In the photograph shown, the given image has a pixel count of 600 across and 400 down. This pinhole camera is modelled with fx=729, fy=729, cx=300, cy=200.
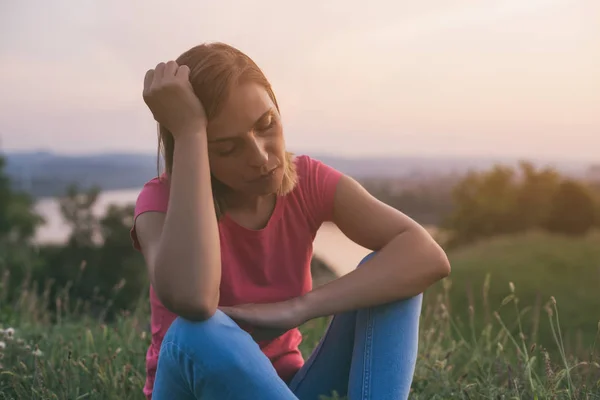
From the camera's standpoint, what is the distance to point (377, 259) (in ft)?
8.39

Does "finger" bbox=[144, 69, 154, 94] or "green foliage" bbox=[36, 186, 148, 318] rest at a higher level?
"finger" bbox=[144, 69, 154, 94]

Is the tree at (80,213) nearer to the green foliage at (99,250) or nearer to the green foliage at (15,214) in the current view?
the green foliage at (99,250)

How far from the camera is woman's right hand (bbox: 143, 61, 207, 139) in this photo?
2.30 m

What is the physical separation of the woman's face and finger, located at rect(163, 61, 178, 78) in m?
0.20

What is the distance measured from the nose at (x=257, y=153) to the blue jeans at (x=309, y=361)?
19.8 inches

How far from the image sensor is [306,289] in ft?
8.96

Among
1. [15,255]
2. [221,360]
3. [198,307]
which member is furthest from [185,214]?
[15,255]

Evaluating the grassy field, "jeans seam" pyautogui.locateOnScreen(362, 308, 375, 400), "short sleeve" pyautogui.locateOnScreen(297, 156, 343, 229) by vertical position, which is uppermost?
"short sleeve" pyautogui.locateOnScreen(297, 156, 343, 229)

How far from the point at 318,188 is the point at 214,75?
61 centimetres

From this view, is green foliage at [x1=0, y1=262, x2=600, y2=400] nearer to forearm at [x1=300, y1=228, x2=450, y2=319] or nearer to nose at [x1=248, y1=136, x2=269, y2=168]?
forearm at [x1=300, y1=228, x2=450, y2=319]

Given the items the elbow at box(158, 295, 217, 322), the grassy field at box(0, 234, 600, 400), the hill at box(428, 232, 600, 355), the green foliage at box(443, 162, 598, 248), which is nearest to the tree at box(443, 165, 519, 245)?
the green foliage at box(443, 162, 598, 248)

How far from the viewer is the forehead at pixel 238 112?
2.35m

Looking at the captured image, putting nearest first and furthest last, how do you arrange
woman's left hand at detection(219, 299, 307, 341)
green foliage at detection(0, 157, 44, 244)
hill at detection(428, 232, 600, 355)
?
woman's left hand at detection(219, 299, 307, 341) → hill at detection(428, 232, 600, 355) → green foliage at detection(0, 157, 44, 244)

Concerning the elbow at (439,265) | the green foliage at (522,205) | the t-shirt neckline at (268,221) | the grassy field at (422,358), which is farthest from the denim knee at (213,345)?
the green foliage at (522,205)
